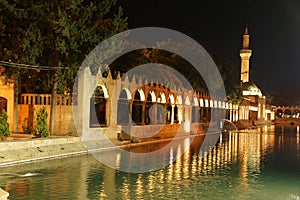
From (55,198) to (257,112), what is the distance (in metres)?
72.2

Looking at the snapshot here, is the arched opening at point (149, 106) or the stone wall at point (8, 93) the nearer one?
the stone wall at point (8, 93)

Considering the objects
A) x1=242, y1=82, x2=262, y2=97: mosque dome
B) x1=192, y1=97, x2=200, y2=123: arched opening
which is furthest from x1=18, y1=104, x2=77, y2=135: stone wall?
x1=242, y1=82, x2=262, y2=97: mosque dome

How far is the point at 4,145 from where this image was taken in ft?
52.7

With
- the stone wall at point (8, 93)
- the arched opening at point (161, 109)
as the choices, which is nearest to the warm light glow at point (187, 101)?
the arched opening at point (161, 109)

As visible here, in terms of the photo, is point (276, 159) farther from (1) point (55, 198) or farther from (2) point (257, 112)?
(2) point (257, 112)

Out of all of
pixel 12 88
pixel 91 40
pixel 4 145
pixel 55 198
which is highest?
pixel 91 40

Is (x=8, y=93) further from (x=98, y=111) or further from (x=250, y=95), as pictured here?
(x=250, y=95)

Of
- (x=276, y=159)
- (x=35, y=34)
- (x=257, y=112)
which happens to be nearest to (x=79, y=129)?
(x=35, y=34)

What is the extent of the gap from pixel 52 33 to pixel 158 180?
10.8 metres

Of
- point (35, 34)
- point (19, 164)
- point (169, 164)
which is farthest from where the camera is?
point (35, 34)

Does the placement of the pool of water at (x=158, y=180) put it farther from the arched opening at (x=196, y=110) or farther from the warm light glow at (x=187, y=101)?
the arched opening at (x=196, y=110)

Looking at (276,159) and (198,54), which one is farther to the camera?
(198,54)

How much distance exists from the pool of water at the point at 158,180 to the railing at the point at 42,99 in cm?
459

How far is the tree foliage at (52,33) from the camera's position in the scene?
20156 millimetres
